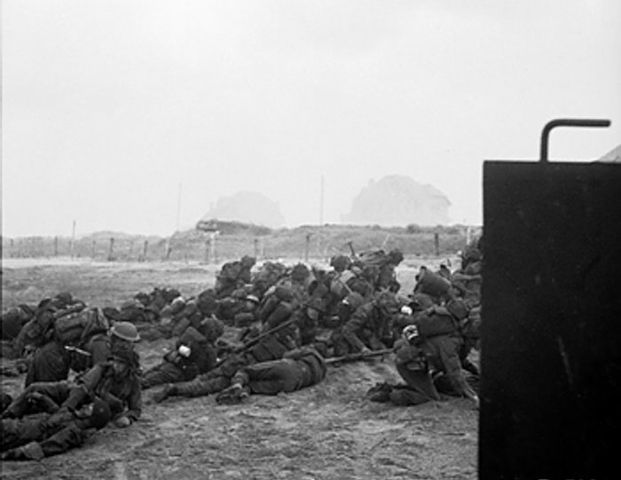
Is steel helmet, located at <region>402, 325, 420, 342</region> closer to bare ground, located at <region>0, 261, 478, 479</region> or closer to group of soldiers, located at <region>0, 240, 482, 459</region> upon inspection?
group of soldiers, located at <region>0, 240, 482, 459</region>

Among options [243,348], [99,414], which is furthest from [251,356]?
[99,414]

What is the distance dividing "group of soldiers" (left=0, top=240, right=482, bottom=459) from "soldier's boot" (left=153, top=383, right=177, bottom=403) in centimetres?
2

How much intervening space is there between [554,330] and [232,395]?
6413 mm

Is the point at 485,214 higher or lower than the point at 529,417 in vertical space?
higher

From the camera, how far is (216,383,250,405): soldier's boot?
25.6ft

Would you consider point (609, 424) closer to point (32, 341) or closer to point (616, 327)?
point (616, 327)

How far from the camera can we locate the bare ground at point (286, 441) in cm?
555

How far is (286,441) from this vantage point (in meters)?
6.36

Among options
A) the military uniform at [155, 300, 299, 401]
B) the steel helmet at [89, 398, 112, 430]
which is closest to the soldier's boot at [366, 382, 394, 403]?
the military uniform at [155, 300, 299, 401]

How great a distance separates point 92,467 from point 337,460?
2.06 metres

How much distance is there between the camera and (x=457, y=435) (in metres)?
6.38

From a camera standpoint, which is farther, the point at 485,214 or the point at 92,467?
the point at 92,467

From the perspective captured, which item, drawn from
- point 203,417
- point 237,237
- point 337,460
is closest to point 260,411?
point 203,417

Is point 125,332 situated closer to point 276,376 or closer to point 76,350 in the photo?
point 76,350
